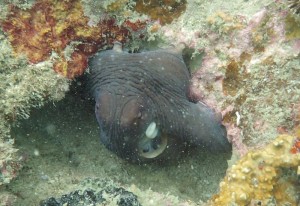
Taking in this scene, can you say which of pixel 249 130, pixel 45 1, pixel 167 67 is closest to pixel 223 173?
pixel 249 130

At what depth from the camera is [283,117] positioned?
145 inches

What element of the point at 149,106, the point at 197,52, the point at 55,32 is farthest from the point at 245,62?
the point at 55,32

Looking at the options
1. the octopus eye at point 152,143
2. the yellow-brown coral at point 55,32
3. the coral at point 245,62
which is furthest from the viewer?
the octopus eye at point 152,143

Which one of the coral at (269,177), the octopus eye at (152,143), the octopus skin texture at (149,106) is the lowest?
the octopus eye at (152,143)

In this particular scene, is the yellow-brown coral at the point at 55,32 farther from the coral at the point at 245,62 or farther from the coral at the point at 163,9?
the coral at the point at 245,62

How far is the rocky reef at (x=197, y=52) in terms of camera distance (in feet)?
12.2

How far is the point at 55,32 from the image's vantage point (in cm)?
404

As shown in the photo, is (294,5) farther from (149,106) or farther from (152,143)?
(152,143)

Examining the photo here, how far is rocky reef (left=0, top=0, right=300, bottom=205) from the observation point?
3715 millimetres

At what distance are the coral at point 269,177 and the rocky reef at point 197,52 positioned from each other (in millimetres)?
25

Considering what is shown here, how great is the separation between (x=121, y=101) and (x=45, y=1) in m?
1.47

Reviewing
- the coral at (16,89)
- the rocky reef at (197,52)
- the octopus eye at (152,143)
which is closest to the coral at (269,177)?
the rocky reef at (197,52)

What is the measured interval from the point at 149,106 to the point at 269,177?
183 cm

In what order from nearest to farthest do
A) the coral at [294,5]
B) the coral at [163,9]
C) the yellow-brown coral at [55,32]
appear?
the coral at [294,5] < the yellow-brown coral at [55,32] < the coral at [163,9]
